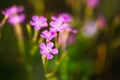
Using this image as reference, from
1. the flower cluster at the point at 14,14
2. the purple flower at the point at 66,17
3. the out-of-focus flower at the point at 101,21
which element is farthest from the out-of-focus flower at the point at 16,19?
the out-of-focus flower at the point at 101,21

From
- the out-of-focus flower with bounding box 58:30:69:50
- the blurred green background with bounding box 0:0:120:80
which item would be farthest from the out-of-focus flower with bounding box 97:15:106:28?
the out-of-focus flower with bounding box 58:30:69:50

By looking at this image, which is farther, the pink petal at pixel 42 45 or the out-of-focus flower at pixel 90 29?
the out-of-focus flower at pixel 90 29

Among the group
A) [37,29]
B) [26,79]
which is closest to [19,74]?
[26,79]

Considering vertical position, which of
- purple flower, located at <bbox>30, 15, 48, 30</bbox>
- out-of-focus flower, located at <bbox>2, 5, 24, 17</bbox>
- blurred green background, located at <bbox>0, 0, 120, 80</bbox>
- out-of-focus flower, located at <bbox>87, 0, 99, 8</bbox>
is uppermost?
out-of-focus flower, located at <bbox>2, 5, 24, 17</bbox>

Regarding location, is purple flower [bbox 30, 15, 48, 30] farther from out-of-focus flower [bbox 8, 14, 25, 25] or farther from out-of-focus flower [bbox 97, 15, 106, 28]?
out-of-focus flower [bbox 97, 15, 106, 28]

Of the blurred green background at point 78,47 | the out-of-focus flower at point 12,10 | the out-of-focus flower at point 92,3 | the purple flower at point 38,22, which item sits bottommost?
the blurred green background at point 78,47

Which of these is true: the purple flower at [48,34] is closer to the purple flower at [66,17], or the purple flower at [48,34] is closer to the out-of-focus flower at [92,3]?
the purple flower at [66,17]

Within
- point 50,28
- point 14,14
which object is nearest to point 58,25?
point 50,28
